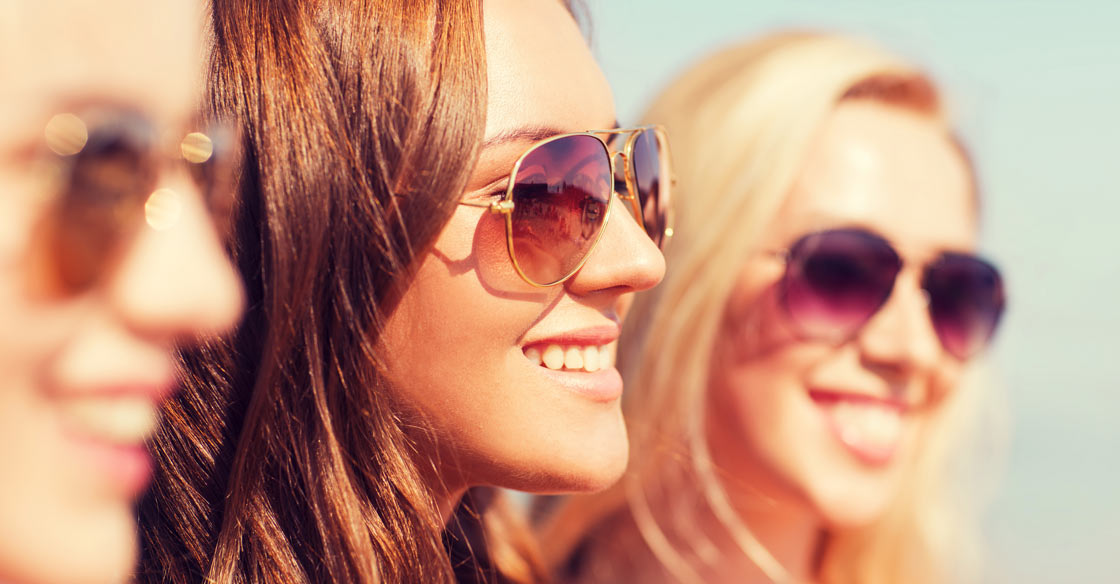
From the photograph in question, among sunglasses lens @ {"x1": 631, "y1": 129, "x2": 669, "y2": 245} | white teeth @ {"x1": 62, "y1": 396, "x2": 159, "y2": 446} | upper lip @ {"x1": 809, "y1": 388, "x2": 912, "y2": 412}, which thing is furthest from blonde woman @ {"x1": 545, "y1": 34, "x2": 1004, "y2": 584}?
white teeth @ {"x1": 62, "y1": 396, "x2": 159, "y2": 446}

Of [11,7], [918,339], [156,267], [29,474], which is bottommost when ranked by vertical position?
[918,339]

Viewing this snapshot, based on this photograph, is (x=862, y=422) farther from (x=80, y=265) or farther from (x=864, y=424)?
(x=80, y=265)

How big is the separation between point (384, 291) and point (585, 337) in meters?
0.32

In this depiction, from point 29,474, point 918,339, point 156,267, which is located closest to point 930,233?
point 918,339

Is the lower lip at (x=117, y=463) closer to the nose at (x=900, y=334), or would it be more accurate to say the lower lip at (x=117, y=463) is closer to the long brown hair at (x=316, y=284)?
the long brown hair at (x=316, y=284)

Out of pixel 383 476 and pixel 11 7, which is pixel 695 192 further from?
pixel 11 7

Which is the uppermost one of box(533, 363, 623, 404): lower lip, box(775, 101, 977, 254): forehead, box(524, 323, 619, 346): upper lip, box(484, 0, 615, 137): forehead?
box(484, 0, 615, 137): forehead

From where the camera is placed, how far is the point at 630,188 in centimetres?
163

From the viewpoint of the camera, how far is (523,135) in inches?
56.2

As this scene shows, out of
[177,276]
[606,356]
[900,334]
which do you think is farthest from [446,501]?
[900,334]

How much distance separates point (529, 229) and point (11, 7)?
69cm

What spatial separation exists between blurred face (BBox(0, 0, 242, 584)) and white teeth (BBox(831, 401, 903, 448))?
1550mm

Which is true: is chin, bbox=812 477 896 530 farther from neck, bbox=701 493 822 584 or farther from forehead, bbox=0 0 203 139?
forehead, bbox=0 0 203 139

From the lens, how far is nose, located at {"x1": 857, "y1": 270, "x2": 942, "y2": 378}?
231 cm
